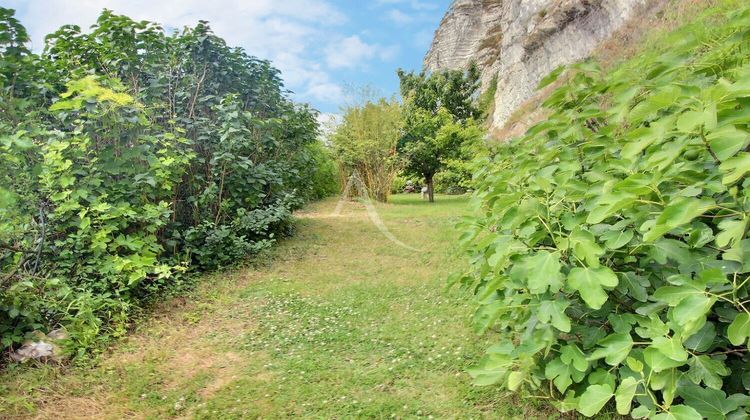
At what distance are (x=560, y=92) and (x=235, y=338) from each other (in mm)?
2611

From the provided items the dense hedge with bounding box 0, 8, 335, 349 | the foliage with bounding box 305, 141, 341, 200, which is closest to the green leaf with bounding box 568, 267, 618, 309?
the dense hedge with bounding box 0, 8, 335, 349

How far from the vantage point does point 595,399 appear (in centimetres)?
136

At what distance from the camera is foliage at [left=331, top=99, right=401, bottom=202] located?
10727 mm

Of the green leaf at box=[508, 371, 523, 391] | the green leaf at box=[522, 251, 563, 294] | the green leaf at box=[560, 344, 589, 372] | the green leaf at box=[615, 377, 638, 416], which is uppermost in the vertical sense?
the green leaf at box=[522, 251, 563, 294]

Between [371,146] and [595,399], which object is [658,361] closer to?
[595,399]

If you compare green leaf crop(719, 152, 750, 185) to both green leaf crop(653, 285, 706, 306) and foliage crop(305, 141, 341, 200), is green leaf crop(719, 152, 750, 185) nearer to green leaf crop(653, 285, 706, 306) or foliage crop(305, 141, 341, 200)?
green leaf crop(653, 285, 706, 306)

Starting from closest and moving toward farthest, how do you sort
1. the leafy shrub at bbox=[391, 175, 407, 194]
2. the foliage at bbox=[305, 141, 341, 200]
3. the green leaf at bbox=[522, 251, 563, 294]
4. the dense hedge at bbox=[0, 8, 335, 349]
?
the green leaf at bbox=[522, 251, 563, 294] → the dense hedge at bbox=[0, 8, 335, 349] → the foliage at bbox=[305, 141, 341, 200] → the leafy shrub at bbox=[391, 175, 407, 194]

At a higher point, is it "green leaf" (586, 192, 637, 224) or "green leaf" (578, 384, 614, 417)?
"green leaf" (586, 192, 637, 224)

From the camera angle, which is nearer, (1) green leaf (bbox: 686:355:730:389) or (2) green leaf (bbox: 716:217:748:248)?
(2) green leaf (bbox: 716:217:748:248)

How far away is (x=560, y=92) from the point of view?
1.78 m

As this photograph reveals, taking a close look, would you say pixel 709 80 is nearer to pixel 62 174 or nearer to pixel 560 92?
pixel 560 92

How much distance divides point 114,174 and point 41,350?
55.6 inches

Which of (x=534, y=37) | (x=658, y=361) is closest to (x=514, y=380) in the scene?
(x=658, y=361)

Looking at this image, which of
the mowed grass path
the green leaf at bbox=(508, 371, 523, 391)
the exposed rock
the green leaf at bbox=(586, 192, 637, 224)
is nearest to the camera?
the green leaf at bbox=(586, 192, 637, 224)
